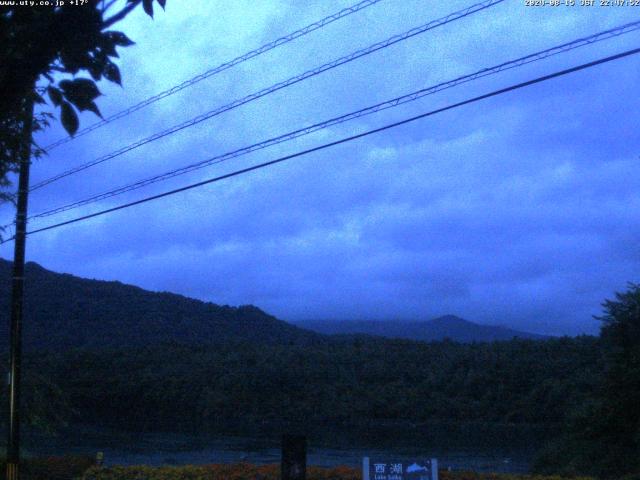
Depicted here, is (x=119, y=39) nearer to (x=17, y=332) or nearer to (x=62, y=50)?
(x=62, y=50)

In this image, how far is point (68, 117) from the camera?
4.64 m

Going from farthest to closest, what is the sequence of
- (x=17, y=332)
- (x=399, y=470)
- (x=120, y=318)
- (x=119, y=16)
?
(x=120, y=318), (x=17, y=332), (x=399, y=470), (x=119, y=16)

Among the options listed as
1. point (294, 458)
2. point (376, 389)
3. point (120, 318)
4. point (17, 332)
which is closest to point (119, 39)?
point (294, 458)

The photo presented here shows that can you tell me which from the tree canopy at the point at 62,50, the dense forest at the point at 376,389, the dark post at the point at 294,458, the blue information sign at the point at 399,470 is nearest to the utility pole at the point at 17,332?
the dense forest at the point at 376,389

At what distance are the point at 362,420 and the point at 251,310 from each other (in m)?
33.1

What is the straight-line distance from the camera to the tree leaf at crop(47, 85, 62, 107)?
462 centimetres

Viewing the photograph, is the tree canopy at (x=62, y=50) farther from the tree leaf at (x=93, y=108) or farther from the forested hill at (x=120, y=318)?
the forested hill at (x=120, y=318)

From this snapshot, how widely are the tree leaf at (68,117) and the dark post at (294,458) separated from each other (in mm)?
6970

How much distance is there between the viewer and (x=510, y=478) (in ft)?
41.3

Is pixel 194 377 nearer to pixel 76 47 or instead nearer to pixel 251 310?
pixel 251 310

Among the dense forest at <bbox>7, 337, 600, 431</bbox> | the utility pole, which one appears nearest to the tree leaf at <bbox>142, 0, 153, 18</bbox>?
the utility pole

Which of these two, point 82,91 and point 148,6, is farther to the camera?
point 82,91

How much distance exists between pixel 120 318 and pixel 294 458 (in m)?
52.9

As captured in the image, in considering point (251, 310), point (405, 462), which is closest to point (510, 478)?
point (405, 462)
